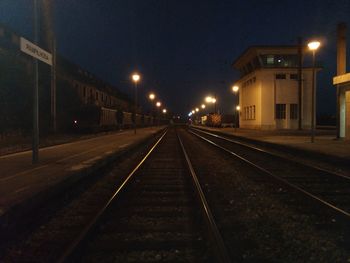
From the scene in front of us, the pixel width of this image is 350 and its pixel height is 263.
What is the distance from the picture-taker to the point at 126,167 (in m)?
16.7

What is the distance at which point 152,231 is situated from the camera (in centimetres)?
671

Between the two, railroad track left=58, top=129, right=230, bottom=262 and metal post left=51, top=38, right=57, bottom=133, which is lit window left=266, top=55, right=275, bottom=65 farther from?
railroad track left=58, top=129, right=230, bottom=262

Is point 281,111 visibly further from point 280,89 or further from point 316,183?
point 316,183

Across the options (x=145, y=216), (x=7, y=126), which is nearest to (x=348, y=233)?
(x=145, y=216)

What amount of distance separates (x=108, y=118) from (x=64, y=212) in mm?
48891

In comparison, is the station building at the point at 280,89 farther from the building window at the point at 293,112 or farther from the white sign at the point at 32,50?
the white sign at the point at 32,50

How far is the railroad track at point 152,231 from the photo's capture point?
215 inches

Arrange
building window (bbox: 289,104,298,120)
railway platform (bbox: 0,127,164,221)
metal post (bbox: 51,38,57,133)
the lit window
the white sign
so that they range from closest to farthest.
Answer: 1. railway platform (bbox: 0,127,164,221)
2. the white sign
3. metal post (bbox: 51,38,57,133)
4. building window (bbox: 289,104,298,120)
5. the lit window

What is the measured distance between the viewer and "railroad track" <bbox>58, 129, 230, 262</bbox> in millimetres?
5473

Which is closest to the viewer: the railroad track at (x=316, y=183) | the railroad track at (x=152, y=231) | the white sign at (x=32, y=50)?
the railroad track at (x=152, y=231)

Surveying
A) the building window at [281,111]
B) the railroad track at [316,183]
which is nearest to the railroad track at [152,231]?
the railroad track at [316,183]

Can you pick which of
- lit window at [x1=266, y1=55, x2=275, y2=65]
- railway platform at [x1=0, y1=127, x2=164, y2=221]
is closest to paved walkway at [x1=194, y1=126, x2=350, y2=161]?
railway platform at [x1=0, y1=127, x2=164, y2=221]

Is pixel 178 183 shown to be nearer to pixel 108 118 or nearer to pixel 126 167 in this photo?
pixel 126 167

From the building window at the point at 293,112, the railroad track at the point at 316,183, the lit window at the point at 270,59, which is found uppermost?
the lit window at the point at 270,59
